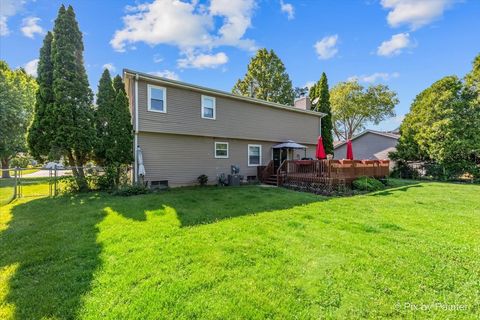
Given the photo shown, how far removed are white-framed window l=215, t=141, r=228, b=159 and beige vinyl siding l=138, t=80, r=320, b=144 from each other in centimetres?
55

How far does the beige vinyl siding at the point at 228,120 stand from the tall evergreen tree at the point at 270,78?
13.5 meters

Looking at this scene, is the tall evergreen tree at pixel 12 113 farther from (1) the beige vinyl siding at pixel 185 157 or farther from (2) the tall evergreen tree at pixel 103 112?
(1) the beige vinyl siding at pixel 185 157

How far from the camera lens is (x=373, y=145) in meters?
24.3

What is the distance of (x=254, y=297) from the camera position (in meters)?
2.75

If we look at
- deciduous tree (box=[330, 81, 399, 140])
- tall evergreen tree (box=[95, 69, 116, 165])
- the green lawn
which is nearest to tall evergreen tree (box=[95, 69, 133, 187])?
tall evergreen tree (box=[95, 69, 116, 165])

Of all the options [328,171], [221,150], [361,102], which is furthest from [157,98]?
[361,102]

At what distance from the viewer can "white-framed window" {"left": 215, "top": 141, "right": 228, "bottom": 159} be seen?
527 inches

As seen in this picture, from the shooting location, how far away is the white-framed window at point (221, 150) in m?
13.4

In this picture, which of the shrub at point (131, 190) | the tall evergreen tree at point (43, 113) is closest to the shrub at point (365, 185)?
the shrub at point (131, 190)

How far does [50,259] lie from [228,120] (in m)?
10.7

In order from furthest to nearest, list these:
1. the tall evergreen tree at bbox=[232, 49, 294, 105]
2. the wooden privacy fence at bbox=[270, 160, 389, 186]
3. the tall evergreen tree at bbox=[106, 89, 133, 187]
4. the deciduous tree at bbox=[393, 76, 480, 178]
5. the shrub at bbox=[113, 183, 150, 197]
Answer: the tall evergreen tree at bbox=[232, 49, 294, 105] < the deciduous tree at bbox=[393, 76, 480, 178] < the wooden privacy fence at bbox=[270, 160, 389, 186] < the tall evergreen tree at bbox=[106, 89, 133, 187] < the shrub at bbox=[113, 183, 150, 197]

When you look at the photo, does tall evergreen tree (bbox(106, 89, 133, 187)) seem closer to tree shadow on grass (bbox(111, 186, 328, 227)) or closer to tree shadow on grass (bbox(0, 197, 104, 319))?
tree shadow on grass (bbox(111, 186, 328, 227))

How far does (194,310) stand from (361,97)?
3630 cm

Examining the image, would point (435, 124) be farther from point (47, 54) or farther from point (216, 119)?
point (47, 54)
